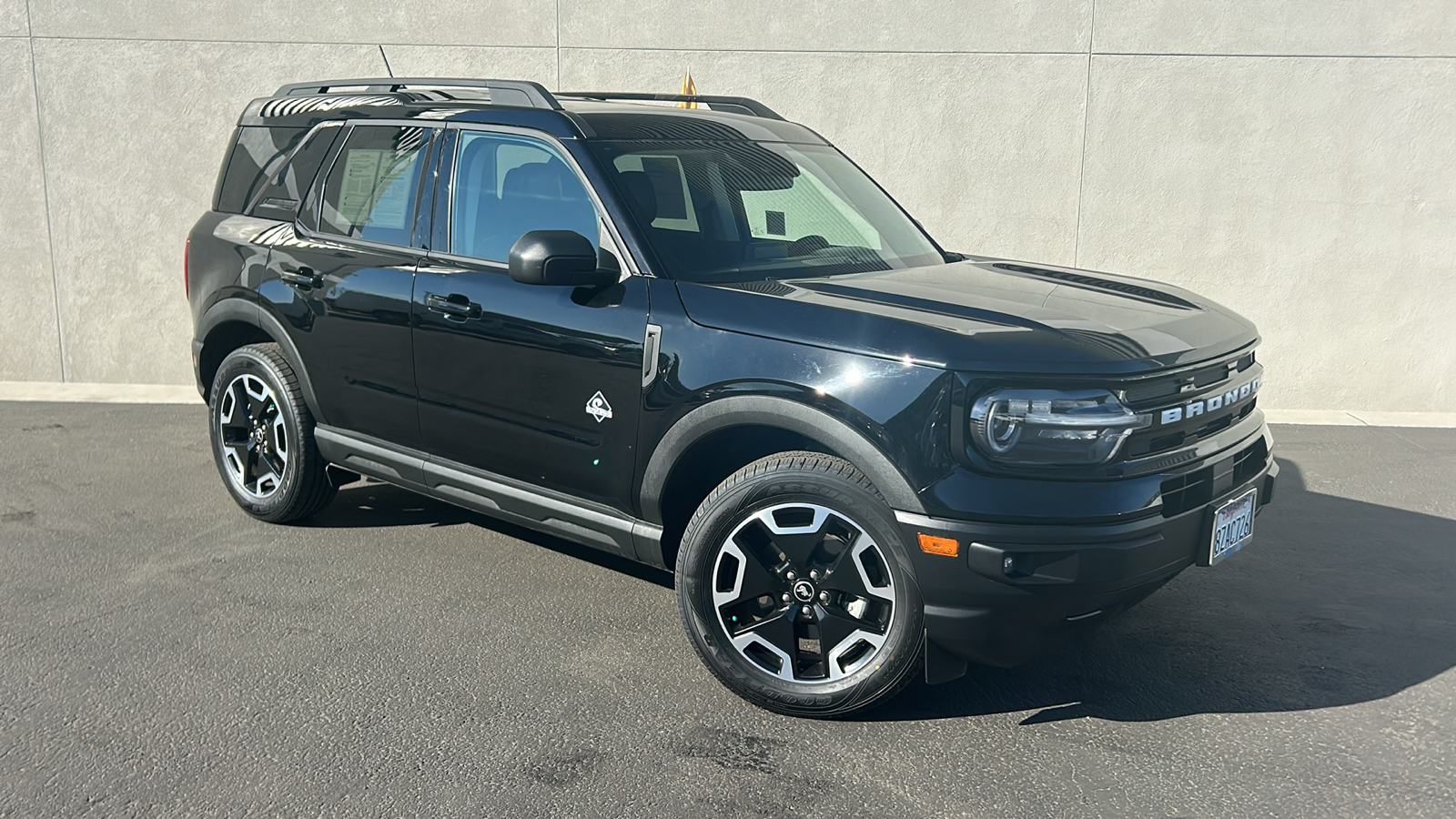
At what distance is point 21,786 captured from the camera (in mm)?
3166

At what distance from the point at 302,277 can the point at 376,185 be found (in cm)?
55

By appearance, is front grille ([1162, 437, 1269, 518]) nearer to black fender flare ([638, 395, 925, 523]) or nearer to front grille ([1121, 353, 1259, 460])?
front grille ([1121, 353, 1259, 460])

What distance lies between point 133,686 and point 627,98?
10.1 ft

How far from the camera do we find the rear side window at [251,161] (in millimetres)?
5391

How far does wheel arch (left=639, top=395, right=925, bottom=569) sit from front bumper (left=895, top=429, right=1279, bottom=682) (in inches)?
7.5

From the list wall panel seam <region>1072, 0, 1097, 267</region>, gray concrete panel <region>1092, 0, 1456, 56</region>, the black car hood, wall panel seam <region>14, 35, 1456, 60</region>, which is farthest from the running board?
gray concrete panel <region>1092, 0, 1456, 56</region>

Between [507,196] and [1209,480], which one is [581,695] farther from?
[1209,480]

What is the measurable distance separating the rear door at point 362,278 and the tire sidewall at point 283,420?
0.22 metres

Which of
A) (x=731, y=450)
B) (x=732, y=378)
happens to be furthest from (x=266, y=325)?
(x=732, y=378)

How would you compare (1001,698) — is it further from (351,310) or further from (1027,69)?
(1027,69)

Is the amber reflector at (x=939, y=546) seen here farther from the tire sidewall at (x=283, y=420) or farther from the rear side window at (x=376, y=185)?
the tire sidewall at (x=283, y=420)

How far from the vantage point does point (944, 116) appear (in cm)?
819

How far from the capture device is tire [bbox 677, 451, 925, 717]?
348 cm

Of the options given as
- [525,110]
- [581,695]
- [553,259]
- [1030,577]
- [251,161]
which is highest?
[525,110]
